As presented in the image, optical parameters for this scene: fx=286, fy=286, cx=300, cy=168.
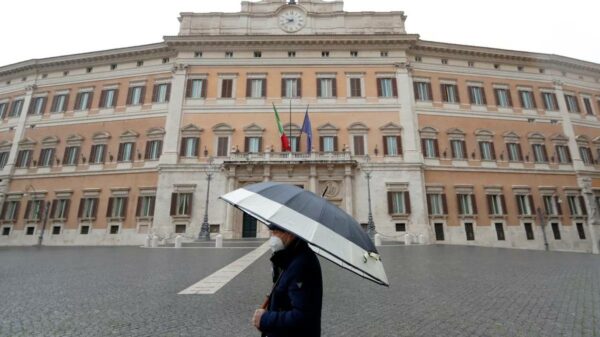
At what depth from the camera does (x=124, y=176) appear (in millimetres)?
20859

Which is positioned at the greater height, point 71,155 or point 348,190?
point 71,155

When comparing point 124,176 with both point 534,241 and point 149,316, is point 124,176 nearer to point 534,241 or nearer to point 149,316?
point 149,316

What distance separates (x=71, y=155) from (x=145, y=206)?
795 cm

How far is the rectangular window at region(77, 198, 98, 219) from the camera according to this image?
66.9 ft

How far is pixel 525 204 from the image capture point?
2036cm

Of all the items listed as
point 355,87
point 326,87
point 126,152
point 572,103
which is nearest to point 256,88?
point 326,87

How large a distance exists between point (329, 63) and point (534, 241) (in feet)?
63.6

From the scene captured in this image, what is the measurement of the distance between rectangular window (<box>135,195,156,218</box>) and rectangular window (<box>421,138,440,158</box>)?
19.7 metres

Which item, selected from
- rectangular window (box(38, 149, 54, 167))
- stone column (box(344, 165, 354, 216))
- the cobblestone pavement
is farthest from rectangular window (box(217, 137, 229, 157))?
the cobblestone pavement

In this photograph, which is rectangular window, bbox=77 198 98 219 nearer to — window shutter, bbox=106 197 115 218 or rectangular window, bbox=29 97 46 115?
window shutter, bbox=106 197 115 218

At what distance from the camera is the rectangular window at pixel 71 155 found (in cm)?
2189

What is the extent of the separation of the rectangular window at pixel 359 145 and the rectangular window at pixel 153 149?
46.9 feet

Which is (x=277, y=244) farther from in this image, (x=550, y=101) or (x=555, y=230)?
(x=550, y=101)

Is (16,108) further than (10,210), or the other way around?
(16,108)
